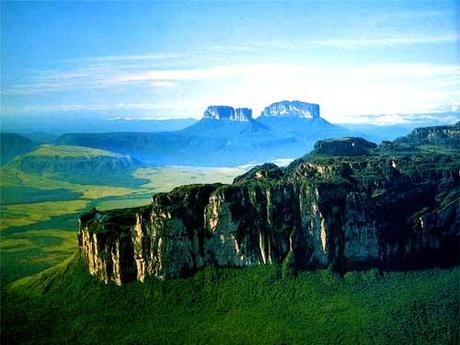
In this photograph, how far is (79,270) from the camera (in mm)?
73312

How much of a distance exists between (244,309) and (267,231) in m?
9.67

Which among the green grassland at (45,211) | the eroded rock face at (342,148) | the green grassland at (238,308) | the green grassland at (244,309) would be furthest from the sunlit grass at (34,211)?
the eroded rock face at (342,148)

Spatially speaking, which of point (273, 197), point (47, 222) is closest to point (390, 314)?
point (273, 197)

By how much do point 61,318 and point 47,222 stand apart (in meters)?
67.6

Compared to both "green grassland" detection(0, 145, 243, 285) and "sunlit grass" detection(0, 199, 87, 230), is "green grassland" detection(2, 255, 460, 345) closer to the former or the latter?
"green grassland" detection(0, 145, 243, 285)

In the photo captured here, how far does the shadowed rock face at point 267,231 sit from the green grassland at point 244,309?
1963mm

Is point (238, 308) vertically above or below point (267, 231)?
below

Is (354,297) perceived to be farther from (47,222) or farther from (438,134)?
(47,222)

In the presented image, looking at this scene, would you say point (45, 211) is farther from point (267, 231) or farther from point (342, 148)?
point (267, 231)

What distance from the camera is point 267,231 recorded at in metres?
70.1

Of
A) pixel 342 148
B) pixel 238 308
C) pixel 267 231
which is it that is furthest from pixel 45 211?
pixel 238 308

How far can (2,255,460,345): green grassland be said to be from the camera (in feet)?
202

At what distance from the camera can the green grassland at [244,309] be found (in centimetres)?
6162

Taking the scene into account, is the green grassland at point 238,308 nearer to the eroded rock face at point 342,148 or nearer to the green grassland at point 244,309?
the green grassland at point 244,309
